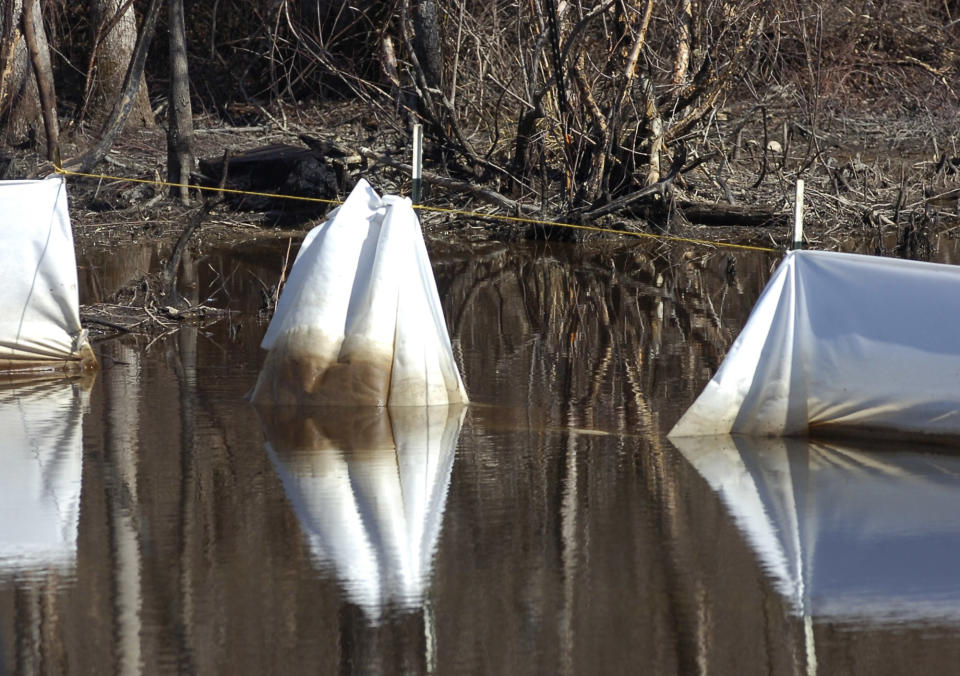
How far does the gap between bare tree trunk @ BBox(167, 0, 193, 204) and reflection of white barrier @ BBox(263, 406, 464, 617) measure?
8.60 metres

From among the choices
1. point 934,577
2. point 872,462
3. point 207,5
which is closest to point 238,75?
point 207,5

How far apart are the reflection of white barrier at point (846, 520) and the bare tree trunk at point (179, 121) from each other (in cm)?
984

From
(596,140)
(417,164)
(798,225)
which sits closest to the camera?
(798,225)

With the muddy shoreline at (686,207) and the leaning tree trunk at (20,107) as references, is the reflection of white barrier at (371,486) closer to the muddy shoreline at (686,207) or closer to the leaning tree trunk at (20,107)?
the muddy shoreline at (686,207)

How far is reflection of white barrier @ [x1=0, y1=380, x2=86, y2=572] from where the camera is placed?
5.02 metres

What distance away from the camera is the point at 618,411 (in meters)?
7.27

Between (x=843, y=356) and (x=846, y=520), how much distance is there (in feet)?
3.83

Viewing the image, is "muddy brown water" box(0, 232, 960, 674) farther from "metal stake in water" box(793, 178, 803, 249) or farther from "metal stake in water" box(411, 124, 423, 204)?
"metal stake in water" box(411, 124, 423, 204)

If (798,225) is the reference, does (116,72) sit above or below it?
above

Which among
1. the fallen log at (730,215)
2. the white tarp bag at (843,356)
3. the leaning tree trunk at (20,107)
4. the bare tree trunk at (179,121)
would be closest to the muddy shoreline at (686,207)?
the fallen log at (730,215)

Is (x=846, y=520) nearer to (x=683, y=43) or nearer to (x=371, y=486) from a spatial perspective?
(x=371, y=486)

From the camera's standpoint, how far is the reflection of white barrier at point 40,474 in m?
5.02

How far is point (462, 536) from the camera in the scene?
5.18 m

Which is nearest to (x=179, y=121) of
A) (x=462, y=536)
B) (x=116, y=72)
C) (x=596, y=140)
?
(x=116, y=72)
